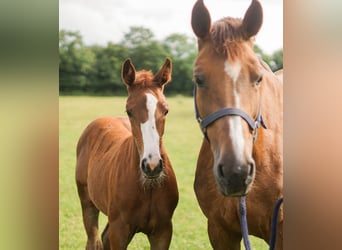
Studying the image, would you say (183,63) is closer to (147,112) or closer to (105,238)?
(147,112)

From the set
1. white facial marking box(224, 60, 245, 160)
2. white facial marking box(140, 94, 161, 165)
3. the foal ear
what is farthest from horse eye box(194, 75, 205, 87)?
the foal ear

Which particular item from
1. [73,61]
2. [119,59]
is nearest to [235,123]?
[119,59]

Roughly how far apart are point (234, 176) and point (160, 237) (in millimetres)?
540

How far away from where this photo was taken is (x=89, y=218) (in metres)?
2.24

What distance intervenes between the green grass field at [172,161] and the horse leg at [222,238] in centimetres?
6

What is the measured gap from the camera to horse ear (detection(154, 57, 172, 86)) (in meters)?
2.01

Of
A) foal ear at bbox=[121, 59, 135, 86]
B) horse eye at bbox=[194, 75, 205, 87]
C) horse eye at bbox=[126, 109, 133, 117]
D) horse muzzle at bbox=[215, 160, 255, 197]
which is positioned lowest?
horse muzzle at bbox=[215, 160, 255, 197]

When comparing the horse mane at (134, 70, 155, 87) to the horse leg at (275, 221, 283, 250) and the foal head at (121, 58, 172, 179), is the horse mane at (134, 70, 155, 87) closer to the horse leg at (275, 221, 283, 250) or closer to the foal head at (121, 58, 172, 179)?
the foal head at (121, 58, 172, 179)

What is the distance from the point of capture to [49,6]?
2209mm

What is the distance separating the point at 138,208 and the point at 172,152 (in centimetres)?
30

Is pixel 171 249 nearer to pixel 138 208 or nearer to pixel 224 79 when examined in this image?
pixel 138 208

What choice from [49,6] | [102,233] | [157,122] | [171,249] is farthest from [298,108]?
[49,6]

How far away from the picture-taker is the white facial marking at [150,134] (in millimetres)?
1938

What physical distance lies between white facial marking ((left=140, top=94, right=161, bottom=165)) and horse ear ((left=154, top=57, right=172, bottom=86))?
0.35 ft
